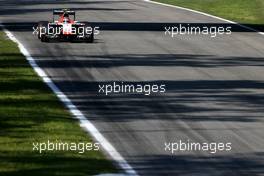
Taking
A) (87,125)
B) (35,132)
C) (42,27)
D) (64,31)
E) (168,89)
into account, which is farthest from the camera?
(42,27)

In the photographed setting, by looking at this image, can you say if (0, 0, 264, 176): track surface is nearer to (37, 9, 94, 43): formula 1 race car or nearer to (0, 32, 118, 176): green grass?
(37, 9, 94, 43): formula 1 race car

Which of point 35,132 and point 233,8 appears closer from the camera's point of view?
point 35,132

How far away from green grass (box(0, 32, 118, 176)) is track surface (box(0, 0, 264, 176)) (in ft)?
1.87

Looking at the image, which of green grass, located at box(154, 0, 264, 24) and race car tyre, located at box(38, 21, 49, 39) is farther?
green grass, located at box(154, 0, 264, 24)

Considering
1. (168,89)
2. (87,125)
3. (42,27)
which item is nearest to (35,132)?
(87,125)

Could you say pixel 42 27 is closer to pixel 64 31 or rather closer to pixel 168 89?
pixel 64 31

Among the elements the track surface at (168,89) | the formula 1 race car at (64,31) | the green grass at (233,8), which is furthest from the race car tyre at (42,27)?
the green grass at (233,8)

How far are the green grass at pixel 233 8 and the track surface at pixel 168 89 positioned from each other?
388cm

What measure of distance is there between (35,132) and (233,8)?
3783 centimetres

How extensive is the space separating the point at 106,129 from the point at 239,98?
5301 millimetres

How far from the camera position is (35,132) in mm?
17469

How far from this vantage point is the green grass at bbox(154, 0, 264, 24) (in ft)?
160

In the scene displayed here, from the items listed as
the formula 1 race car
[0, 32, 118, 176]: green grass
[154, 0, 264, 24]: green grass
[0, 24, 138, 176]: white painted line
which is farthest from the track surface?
[154, 0, 264, 24]: green grass

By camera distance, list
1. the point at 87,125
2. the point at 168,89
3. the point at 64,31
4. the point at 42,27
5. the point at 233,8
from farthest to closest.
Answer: the point at 233,8 → the point at 42,27 → the point at 64,31 → the point at 168,89 → the point at 87,125
